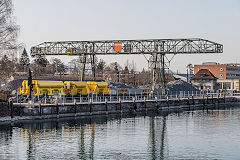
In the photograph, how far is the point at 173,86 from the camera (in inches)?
4451

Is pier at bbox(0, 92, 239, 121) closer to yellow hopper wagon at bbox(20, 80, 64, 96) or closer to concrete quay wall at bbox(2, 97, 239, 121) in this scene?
concrete quay wall at bbox(2, 97, 239, 121)

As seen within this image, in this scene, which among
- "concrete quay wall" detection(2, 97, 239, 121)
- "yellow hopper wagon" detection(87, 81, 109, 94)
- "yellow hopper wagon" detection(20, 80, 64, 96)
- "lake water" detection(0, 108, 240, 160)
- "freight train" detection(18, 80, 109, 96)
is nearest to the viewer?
"lake water" detection(0, 108, 240, 160)

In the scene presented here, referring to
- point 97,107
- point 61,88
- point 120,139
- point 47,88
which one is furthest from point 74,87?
point 120,139

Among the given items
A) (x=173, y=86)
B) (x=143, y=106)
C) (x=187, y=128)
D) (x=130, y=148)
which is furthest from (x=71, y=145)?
(x=173, y=86)

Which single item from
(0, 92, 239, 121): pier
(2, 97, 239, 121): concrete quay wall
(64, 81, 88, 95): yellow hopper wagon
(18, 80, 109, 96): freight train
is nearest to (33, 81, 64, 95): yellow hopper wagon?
(18, 80, 109, 96): freight train

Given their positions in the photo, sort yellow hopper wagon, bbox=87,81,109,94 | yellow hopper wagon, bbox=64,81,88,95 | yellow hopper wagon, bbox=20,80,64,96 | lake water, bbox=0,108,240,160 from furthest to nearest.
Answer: yellow hopper wagon, bbox=87,81,109,94, yellow hopper wagon, bbox=64,81,88,95, yellow hopper wagon, bbox=20,80,64,96, lake water, bbox=0,108,240,160

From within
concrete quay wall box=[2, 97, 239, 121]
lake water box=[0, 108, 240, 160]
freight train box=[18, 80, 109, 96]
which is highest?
freight train box=[18, 80, 109, 96]

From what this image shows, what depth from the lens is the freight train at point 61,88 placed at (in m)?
63.4

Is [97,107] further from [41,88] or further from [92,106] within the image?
[41,88]

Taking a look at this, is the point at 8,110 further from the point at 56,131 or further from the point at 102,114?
the point at 102,114

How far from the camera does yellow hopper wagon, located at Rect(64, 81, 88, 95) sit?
69.5m

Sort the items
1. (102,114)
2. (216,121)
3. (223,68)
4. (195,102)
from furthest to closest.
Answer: (223,68)
(195,102)
(102,114)
(216,121)

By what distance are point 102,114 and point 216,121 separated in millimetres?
17213

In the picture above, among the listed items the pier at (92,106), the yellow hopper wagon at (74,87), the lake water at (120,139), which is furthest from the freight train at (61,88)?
the lake water at (120,139)
